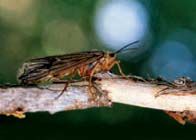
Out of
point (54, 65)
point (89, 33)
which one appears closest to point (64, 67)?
point (54, 65)

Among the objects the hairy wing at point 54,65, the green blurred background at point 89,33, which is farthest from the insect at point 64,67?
the green blurred background at point 89,33

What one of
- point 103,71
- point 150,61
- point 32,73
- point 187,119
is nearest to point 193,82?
point 187,119

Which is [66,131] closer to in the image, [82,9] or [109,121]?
[109,121]

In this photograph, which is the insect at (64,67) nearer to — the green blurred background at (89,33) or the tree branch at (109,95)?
the tree branch at (109,95)

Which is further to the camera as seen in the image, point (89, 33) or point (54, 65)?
point (89, 33)

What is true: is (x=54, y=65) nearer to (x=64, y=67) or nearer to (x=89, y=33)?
(x=64, y=67)
